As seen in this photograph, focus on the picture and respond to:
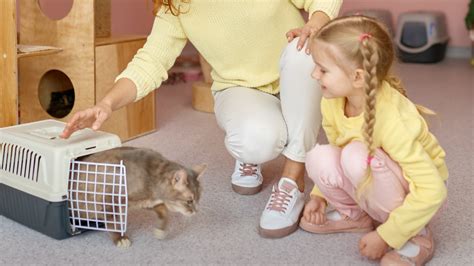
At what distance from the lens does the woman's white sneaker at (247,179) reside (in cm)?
155

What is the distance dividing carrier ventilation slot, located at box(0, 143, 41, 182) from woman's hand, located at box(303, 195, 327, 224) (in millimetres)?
553

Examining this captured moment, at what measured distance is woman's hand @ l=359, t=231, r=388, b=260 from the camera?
3.79ft

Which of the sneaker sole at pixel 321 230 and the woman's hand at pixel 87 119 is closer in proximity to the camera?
the woman's hand at pixel 87 119

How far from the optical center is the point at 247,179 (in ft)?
5.13

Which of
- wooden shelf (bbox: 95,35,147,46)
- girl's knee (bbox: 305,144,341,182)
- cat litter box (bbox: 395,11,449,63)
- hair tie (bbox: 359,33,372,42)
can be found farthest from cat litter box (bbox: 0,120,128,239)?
cat litter box (bbox: 395,11,449,63)

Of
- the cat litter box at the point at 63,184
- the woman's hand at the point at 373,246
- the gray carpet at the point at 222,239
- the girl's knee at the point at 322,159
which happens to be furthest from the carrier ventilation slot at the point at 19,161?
the woman's hand at the point at 373,246

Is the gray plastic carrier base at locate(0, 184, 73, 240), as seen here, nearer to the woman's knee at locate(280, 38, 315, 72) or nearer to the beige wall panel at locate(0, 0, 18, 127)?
the beige wall panel at locate(0, 0, 18, 127)

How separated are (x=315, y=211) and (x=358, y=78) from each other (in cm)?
34

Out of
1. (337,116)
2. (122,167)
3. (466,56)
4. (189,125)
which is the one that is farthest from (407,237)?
(466,56)

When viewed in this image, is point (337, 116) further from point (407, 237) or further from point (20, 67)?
point (20, 67)

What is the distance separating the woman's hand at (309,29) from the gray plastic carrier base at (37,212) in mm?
588

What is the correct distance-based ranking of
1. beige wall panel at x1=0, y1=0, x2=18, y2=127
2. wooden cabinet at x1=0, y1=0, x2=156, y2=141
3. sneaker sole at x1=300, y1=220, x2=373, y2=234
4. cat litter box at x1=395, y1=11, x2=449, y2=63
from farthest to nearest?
cat litter box at x1=395, y1=11, x2=449, y2=63 < wooden cabinet at x1=0, y1=0, x2=156, y2=141 < beige wall panel at x1=0, y1=0, x2=18, y2=127 < sneaker sole at x1=300, y1=220, x2=373, y2=234

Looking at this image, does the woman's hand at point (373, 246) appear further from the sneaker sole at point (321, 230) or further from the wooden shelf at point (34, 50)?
the wooden shelf at point (34, 50)

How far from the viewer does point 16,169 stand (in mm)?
1293
